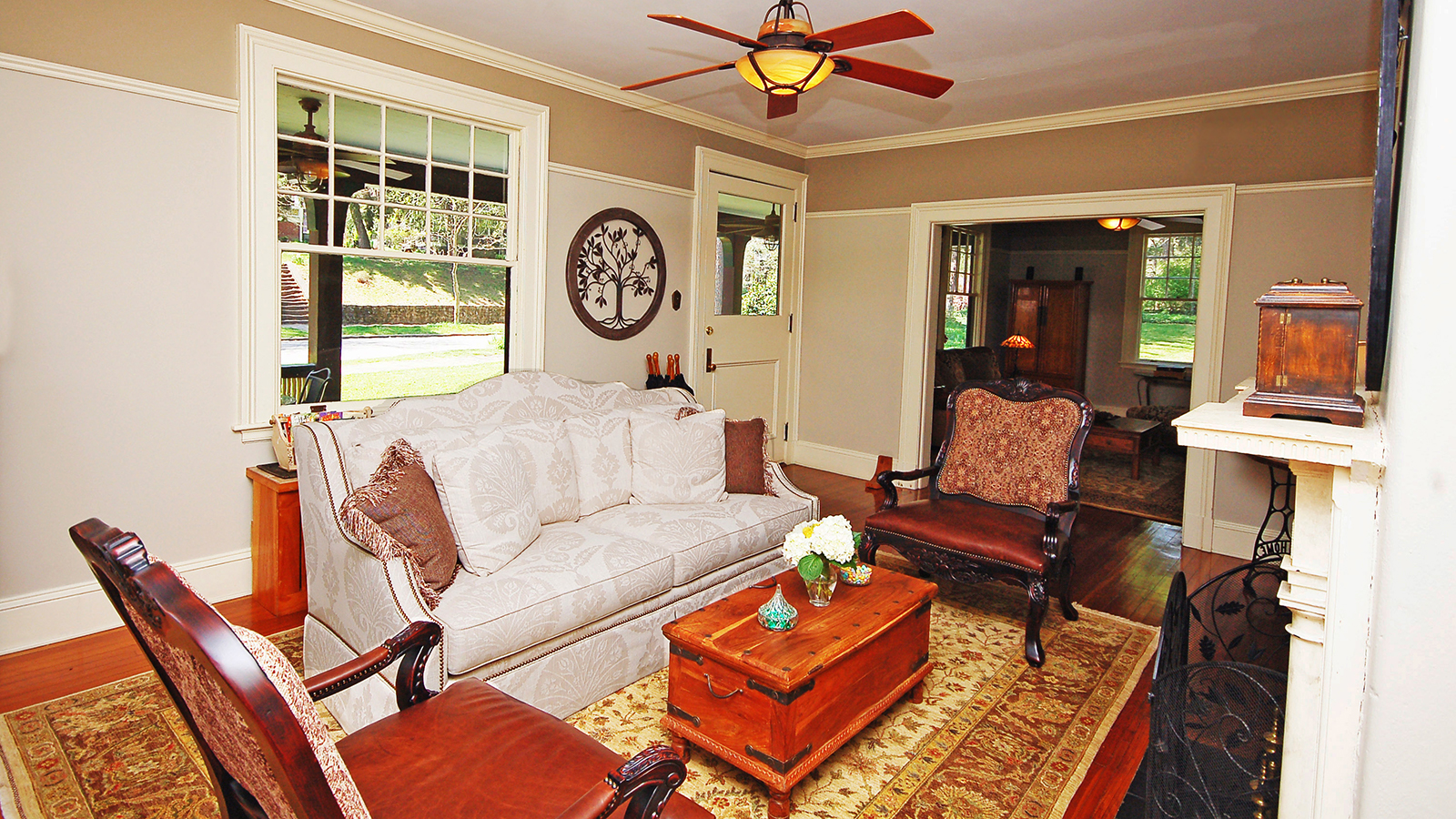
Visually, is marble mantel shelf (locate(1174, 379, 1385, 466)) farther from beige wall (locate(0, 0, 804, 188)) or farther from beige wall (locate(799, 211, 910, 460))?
beige wall (locate(799, 211, 910, 460))

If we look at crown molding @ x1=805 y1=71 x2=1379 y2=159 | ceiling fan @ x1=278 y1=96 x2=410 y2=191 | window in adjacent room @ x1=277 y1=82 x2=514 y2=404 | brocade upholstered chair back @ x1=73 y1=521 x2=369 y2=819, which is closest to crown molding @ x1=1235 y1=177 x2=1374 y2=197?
crown molding @ x1=805 y1=71 x2=1379 y2=159

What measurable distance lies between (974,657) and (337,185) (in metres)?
3.46

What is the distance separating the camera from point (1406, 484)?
987mm

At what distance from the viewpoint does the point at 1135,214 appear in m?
4.73

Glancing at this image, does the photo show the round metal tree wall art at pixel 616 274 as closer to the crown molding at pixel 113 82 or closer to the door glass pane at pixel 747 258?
the door glass pane at pixel 747 258

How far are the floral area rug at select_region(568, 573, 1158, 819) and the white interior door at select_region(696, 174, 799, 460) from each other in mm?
2695

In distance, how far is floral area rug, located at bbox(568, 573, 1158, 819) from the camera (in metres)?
2.19

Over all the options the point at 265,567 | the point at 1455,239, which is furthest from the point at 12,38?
the point at 1455,239


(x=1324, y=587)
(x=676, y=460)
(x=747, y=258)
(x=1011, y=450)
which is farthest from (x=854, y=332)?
(x=1324, y=587)

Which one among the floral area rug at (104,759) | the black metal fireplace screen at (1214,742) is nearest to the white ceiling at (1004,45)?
the black metal fireplace screen at (1214,742)

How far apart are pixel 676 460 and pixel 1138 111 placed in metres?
3.57

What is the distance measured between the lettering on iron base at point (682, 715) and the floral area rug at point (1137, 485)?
423 cm

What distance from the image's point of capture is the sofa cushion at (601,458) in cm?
332

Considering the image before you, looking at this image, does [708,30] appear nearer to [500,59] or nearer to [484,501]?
[484,501]
